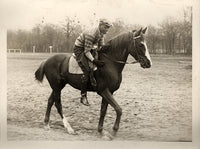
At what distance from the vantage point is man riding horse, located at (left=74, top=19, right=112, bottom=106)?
115 inches

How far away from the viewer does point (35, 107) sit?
10.4 ft

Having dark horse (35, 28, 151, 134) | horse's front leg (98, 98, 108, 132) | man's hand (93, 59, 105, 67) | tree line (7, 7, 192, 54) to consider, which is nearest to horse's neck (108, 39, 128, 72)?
dark horse (35, 28, 151, 134)

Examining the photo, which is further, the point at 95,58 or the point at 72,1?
the point at 72,1

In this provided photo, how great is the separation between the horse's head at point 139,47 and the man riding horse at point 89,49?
0.26 metres

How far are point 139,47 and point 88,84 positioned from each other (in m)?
0.56

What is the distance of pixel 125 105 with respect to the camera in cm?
310

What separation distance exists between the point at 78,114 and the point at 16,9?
1.15 meters

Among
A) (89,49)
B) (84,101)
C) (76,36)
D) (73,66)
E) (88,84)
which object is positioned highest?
(76,36)

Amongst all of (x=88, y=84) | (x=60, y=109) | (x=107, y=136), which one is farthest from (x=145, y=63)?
(x=60, y=109)

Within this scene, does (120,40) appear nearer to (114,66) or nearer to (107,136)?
(114,66)

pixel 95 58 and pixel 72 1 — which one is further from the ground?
pixel 72 1

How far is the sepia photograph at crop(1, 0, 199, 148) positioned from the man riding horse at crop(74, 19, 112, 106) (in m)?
0.05

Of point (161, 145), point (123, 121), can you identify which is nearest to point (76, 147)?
point (123, 121)

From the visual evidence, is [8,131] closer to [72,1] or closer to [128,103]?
[128,103]
